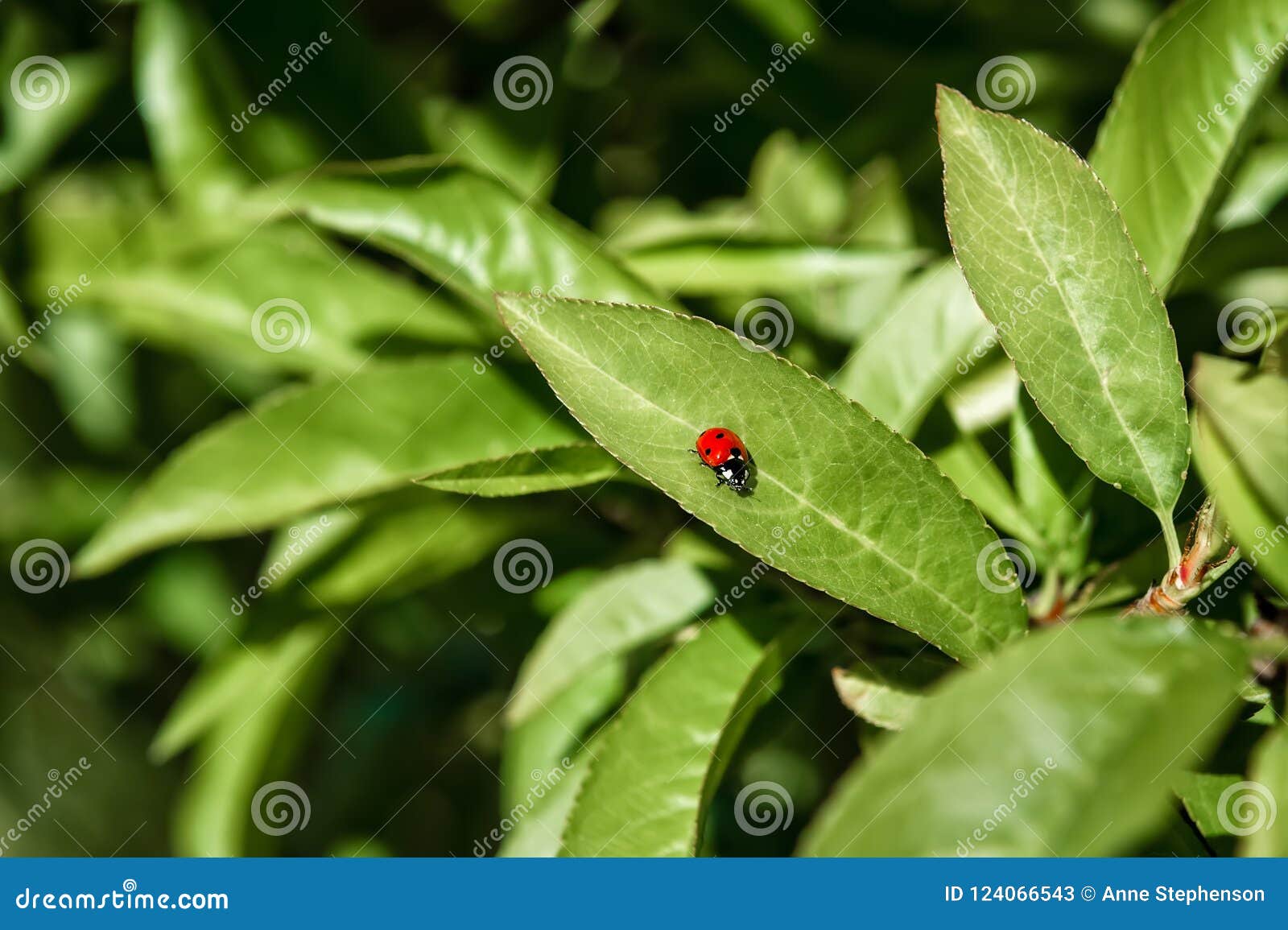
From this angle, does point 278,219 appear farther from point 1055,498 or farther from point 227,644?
point 1055,498

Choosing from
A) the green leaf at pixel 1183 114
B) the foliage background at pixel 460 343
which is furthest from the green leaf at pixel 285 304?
the green leaf at pixel 1183 114

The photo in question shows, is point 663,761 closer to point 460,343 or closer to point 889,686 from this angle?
point 889,686

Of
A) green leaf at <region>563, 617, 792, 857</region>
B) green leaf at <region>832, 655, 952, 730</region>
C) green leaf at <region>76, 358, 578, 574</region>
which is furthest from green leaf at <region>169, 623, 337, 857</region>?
green leaf at <region>832, 655, 952, 730</region>

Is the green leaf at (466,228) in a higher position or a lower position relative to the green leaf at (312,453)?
higher

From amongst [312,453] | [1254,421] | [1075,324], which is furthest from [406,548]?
[1254,421]

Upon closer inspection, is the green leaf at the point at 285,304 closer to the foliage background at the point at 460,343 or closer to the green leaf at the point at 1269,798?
the foliage background at the point at 460,343

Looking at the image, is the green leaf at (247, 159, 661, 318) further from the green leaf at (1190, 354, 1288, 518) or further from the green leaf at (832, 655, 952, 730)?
the green leaf at (1190, 354, 1288, 518)

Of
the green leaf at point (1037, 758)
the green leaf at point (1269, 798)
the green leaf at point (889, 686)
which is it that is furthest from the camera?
the green leaf at point (889, 686)
